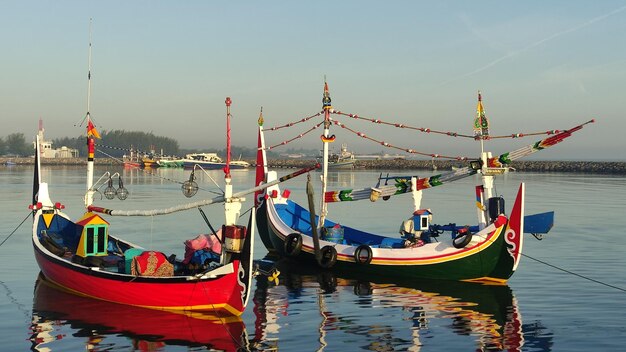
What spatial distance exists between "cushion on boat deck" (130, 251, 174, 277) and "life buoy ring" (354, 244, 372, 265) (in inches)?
363

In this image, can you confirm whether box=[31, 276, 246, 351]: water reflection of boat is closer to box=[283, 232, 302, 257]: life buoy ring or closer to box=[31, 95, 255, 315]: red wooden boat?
box=[31, 95, 255, 315]: red wooden boat

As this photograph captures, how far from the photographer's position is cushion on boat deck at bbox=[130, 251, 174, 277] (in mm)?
21766

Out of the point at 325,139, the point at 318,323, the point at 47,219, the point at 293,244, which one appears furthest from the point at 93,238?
the point at 325,139

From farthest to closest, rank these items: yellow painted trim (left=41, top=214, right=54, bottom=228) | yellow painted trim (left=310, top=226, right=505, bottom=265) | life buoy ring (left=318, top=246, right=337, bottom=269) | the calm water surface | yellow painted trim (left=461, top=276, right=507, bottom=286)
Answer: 1. yellow painted trim (left=41, top=214, right=54, bottom=228)
2. life buoy ring (left=318, top=246, right=337, bottom=269)
3. yellow painted trim (left=461, top=276, right=507, bottom=286)
4. yellow painted trim (left=310, top=226, right=505, bottom=265)
5. the calm water surface

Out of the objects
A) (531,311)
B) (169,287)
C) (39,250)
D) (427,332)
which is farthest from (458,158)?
(39,250)

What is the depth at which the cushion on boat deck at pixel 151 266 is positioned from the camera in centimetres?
2177

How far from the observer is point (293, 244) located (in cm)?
3130

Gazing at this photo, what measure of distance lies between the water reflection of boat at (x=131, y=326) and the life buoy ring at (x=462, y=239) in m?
9.54

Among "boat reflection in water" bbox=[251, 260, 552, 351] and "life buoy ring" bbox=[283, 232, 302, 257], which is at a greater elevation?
"life buoy ring" bbox=[283, 232, 302, 257]

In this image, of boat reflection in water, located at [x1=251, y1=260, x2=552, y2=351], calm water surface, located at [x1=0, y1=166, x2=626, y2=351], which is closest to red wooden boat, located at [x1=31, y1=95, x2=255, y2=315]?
calm water surface, located at [x1=0, y1=166, x2=626, y2=351]

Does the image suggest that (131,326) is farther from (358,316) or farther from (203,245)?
(358,316)

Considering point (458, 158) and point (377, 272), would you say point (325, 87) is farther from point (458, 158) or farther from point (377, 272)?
point (377, 272)

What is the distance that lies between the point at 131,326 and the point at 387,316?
7909mm

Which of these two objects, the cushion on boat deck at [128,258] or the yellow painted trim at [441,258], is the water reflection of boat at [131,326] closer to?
the cushion on boat deck at [128,258]
